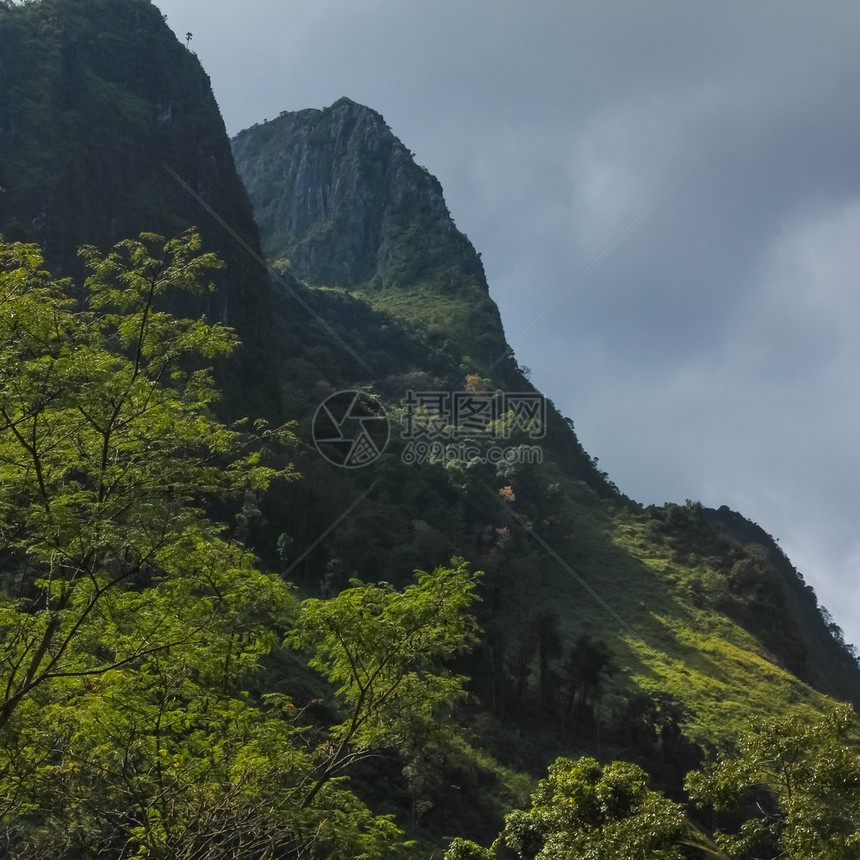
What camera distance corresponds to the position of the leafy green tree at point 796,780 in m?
8.27

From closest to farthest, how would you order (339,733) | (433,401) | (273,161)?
(339,733) → (433,401) → (273,161)

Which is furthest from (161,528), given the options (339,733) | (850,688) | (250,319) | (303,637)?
(850,688)

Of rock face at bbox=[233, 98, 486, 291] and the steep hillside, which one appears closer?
the steep hillside

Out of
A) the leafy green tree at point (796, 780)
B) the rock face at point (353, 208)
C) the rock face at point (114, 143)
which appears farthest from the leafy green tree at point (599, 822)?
the rock face at point (353, 208)

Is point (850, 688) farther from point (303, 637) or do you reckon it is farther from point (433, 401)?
point (303, 637)

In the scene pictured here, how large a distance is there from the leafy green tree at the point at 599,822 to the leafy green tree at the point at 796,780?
549mm

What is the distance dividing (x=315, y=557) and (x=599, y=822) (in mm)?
32819

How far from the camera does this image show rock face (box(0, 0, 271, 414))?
55.3 meters

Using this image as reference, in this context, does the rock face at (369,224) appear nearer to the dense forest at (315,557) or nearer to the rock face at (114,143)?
the dense forest at (315,557)

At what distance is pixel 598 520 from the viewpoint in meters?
72.3

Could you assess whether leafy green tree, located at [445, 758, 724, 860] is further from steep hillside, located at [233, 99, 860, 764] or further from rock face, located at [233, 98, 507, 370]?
rock face, located at [233, 98, 507, 370]

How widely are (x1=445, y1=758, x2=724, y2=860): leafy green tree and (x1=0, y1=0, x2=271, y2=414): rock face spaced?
4288 centimetres

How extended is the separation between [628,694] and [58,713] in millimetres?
37395

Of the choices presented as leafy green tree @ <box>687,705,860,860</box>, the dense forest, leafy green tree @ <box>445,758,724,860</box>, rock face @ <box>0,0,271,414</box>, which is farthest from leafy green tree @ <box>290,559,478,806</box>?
rock face @ <box>0,0,271,414</box>
